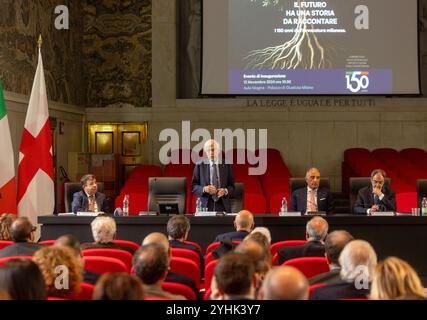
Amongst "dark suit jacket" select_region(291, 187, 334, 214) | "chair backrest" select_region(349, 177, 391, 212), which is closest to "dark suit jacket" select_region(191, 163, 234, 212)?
"dark suit jacket" select_region(291, 187, 334, 214)

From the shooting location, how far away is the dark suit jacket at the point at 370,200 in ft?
24.9

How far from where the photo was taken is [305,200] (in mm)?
7797

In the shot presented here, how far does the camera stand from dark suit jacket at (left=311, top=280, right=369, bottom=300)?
3.59 meters

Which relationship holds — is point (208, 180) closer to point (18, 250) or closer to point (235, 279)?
point (18, 250)

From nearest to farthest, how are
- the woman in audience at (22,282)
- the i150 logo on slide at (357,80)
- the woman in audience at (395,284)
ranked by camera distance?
the woman in audience at (22,282) < the woman in audience at (395,284) < the i150 logo on slide at (357,80)

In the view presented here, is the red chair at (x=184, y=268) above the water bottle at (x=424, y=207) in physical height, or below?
below

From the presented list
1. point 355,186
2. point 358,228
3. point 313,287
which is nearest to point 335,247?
point 313,287

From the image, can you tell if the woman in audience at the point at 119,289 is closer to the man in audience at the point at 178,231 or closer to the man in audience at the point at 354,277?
the man in audience at the point at 354,277

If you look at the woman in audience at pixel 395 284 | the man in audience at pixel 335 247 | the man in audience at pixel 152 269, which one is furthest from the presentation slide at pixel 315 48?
the woman in audience at pixel 395 284

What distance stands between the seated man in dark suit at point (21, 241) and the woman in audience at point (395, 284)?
2.63 meters

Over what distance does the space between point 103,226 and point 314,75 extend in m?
8.87

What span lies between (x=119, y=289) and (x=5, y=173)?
6567 mm

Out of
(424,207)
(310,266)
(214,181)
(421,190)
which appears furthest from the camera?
(421,190)
